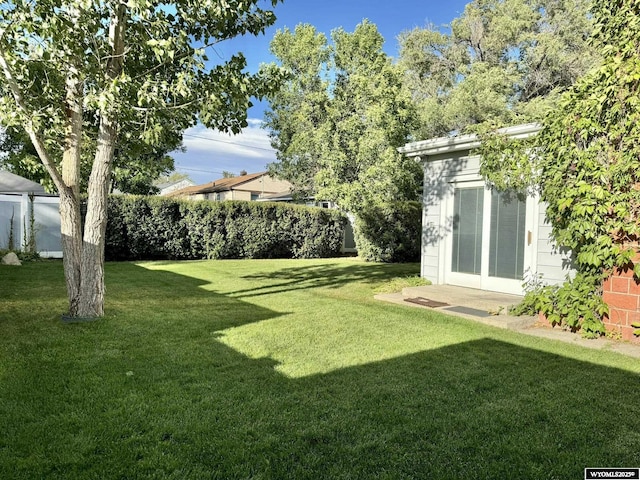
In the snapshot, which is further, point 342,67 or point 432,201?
point 342,67

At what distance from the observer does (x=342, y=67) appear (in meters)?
16.7

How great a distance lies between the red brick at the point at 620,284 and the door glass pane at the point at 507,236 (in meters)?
2.00

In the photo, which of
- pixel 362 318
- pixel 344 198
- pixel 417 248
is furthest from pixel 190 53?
pixel 417 248

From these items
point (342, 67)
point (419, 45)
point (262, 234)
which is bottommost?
point (262, 234)

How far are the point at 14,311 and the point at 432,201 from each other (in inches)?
276

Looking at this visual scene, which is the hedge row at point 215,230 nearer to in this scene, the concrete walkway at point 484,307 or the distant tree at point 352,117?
the distant tree at point 352,117

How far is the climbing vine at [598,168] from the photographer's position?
4.76 meters

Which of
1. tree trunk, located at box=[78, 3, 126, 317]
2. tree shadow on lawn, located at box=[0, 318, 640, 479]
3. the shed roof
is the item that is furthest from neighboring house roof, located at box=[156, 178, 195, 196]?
tree shadow on lawn, located at box=[0, 318, 640, 479]

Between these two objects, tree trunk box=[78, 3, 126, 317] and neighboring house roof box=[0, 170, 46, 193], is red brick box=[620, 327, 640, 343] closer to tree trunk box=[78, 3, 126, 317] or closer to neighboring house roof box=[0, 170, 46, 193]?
tree trunk box=[78, 3, 126, 317]

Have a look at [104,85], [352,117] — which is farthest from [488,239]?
[352,117]

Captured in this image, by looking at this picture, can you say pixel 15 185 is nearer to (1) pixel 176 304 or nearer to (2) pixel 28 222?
(2) pixel 28 222

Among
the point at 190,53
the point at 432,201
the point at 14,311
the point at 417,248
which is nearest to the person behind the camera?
the point at 190,53

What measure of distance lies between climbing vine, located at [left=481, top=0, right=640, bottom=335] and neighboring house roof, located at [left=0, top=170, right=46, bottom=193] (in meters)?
12.1

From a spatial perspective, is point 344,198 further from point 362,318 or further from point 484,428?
point 484,428
